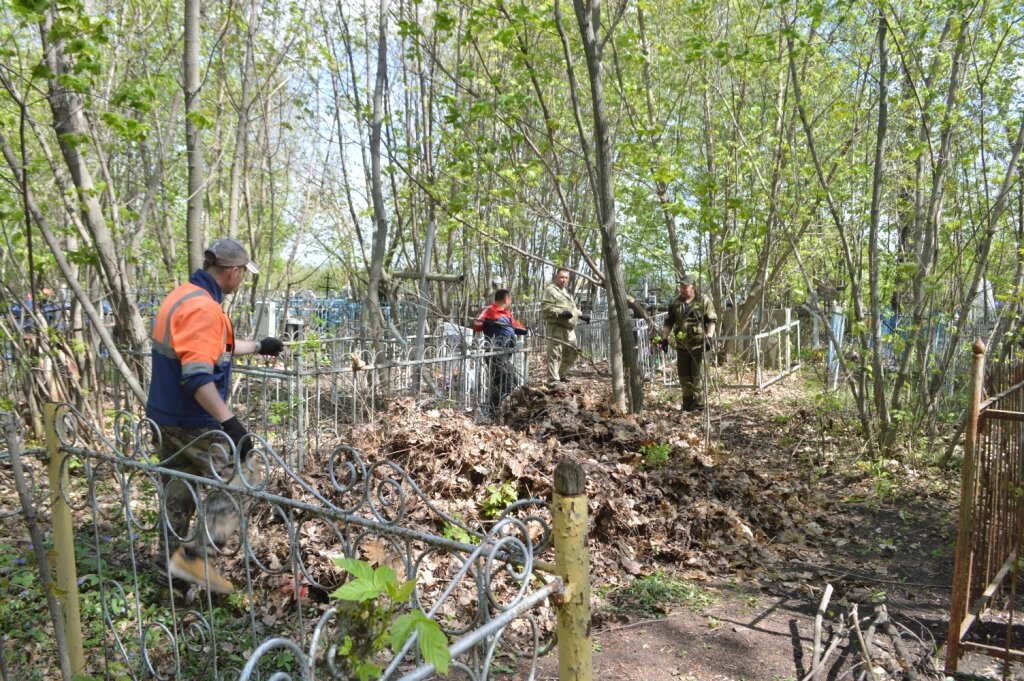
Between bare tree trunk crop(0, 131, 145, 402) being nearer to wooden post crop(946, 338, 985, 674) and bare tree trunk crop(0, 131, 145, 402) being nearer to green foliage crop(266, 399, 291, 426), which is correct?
green foliage crop(266, 399, 291, 426)

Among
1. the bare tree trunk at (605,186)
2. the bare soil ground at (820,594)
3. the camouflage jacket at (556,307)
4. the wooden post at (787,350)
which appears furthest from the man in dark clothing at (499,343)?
the wooden post at (787,350)

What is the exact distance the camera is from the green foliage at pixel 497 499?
15.8ft

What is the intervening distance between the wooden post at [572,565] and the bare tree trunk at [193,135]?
16.8 feet

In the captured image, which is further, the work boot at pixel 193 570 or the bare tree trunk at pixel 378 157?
the bare tree trunk at pixel 378 157

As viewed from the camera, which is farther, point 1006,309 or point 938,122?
point 938,122

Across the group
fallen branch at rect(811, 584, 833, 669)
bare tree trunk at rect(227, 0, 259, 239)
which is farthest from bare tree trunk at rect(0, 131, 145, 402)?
fallen branch at rect(811, 584, 833, 669)

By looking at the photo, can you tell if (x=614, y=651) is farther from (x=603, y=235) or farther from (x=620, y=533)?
(x=603, y=235)

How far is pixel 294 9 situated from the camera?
8398 millimetres

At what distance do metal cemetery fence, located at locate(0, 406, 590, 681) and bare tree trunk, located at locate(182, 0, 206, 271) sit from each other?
2.01 m

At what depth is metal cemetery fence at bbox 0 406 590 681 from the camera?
2.01 metres

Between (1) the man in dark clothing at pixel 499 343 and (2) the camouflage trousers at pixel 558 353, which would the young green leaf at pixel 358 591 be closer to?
(1) the man in dark clothing at pixel 499 343

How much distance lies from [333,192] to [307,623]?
10604 millimetres

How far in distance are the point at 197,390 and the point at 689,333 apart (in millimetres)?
7011

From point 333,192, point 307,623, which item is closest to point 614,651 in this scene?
point 307,623
